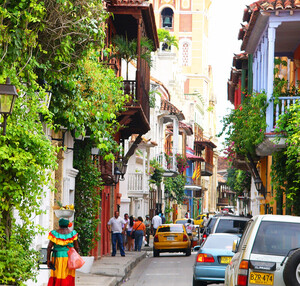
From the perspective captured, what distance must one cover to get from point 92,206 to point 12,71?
488 inches

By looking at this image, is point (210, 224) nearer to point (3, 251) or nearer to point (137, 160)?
point (3, 251)

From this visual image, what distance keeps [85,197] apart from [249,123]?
5.29m

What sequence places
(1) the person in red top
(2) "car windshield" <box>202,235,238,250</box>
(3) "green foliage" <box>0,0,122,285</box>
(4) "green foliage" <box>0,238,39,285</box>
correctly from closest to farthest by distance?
1. (4) "green foliage" <box>0,238,39,285</box>
2. (3) "green foliage" <box>0,0,122,285</box>
3. (2) "car windshield" <box>202,235,238,250</box>
4. (1) the person in red top

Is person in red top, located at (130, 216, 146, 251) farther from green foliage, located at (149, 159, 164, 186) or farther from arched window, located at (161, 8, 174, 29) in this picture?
arched window, located at (161, 8, 174, 29)

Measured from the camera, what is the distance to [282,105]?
2092 cm

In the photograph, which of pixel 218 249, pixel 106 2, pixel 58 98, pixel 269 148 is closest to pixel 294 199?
pixel 269 148

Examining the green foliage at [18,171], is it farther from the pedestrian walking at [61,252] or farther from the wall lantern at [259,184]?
the wall lantern at [259,184]

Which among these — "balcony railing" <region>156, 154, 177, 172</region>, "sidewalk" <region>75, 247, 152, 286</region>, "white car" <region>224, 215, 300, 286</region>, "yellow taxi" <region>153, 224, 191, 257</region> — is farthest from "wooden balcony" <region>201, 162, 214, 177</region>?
"white car" <region>224, 215, 300, 286</region>

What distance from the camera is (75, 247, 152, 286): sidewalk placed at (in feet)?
62.2

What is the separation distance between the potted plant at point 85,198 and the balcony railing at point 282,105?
5368 millimetres

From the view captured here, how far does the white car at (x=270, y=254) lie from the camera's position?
9805mm

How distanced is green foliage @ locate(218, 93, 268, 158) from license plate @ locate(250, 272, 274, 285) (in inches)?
457

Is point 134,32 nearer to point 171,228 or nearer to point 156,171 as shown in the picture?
point 171,228

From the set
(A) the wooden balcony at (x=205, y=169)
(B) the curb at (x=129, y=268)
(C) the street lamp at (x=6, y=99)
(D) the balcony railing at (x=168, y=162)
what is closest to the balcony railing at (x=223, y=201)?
(A) the wooden balcony at (x=205, y=169)
